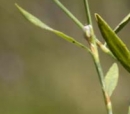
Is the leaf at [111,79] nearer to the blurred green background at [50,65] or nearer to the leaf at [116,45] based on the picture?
the leaf at [116,45]

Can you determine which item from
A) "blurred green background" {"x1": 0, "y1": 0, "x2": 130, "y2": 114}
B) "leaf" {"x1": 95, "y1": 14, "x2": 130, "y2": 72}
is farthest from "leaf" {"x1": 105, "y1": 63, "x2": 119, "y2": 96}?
"blurred green background" {"x1": 0, "y1": 0, "x2": 130, "y2": 114}

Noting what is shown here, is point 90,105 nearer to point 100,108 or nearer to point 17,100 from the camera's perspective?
point 100,108

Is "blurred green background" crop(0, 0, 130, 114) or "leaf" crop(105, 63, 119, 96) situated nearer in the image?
"leaf" crop(105, 63, 119, 96)

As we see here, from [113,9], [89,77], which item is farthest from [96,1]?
[89,77]

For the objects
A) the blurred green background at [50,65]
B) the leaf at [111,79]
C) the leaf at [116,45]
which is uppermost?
the leaf at [116,45]

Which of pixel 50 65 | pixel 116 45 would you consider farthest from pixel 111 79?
pixel 50 65

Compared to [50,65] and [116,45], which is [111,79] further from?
[50,65]

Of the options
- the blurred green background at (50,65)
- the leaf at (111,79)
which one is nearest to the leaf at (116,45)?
the leaf at (111,79)

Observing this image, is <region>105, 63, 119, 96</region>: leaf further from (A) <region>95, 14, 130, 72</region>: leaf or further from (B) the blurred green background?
(B) the blurred green background
